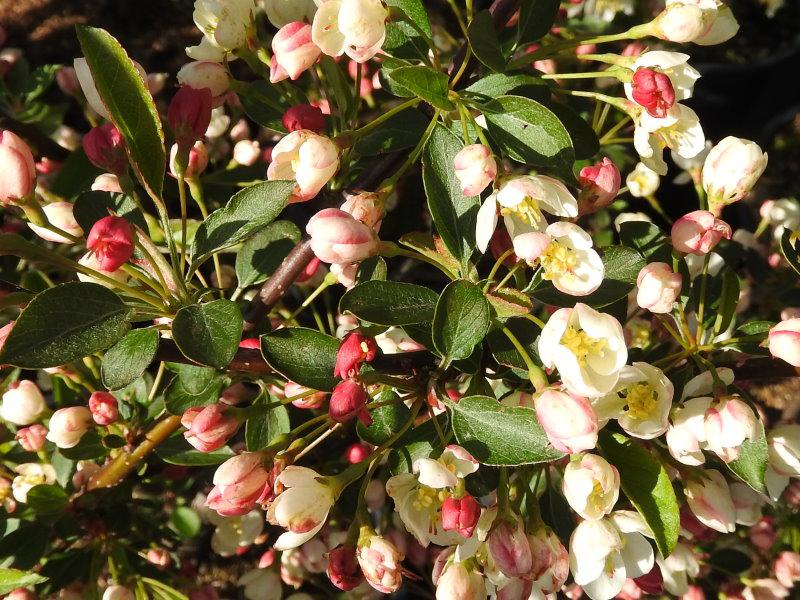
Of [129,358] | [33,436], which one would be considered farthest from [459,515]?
[33,436]

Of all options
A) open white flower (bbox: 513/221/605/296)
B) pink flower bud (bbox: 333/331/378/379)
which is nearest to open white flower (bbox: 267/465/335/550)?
pink flower bud (bbox: 333/331/378/379)

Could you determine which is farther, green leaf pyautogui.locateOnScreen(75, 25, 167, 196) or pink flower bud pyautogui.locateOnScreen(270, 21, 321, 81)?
pink flower bud pyautogui.locateOnScreen(270, 21, 321, 81)

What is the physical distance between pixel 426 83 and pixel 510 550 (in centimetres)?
55

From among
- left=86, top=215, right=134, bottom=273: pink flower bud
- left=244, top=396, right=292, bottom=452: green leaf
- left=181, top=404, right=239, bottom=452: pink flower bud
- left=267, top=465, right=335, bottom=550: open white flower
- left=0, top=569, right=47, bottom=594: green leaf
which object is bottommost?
left=244, top=396, right=292, bottom=452: green leaf

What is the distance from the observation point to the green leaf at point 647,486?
0.86 metres

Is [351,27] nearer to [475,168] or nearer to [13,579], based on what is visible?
[475,168]

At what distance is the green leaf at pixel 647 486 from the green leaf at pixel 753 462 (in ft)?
0.34

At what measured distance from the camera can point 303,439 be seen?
0.94 metres

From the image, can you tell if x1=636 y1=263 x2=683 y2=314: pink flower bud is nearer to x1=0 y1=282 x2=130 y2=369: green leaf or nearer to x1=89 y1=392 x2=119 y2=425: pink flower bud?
x1=0 y1=282 x2=130 y2=369: green leaf

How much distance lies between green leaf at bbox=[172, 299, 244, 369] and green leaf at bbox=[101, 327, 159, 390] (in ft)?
0.21

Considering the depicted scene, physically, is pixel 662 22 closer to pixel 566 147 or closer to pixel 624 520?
pixel 566 147

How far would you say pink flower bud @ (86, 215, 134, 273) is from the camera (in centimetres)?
79

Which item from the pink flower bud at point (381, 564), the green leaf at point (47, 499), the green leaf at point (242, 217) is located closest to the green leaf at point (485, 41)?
the green leaf at point (242, 217)

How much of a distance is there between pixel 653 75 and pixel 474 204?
26 cm
